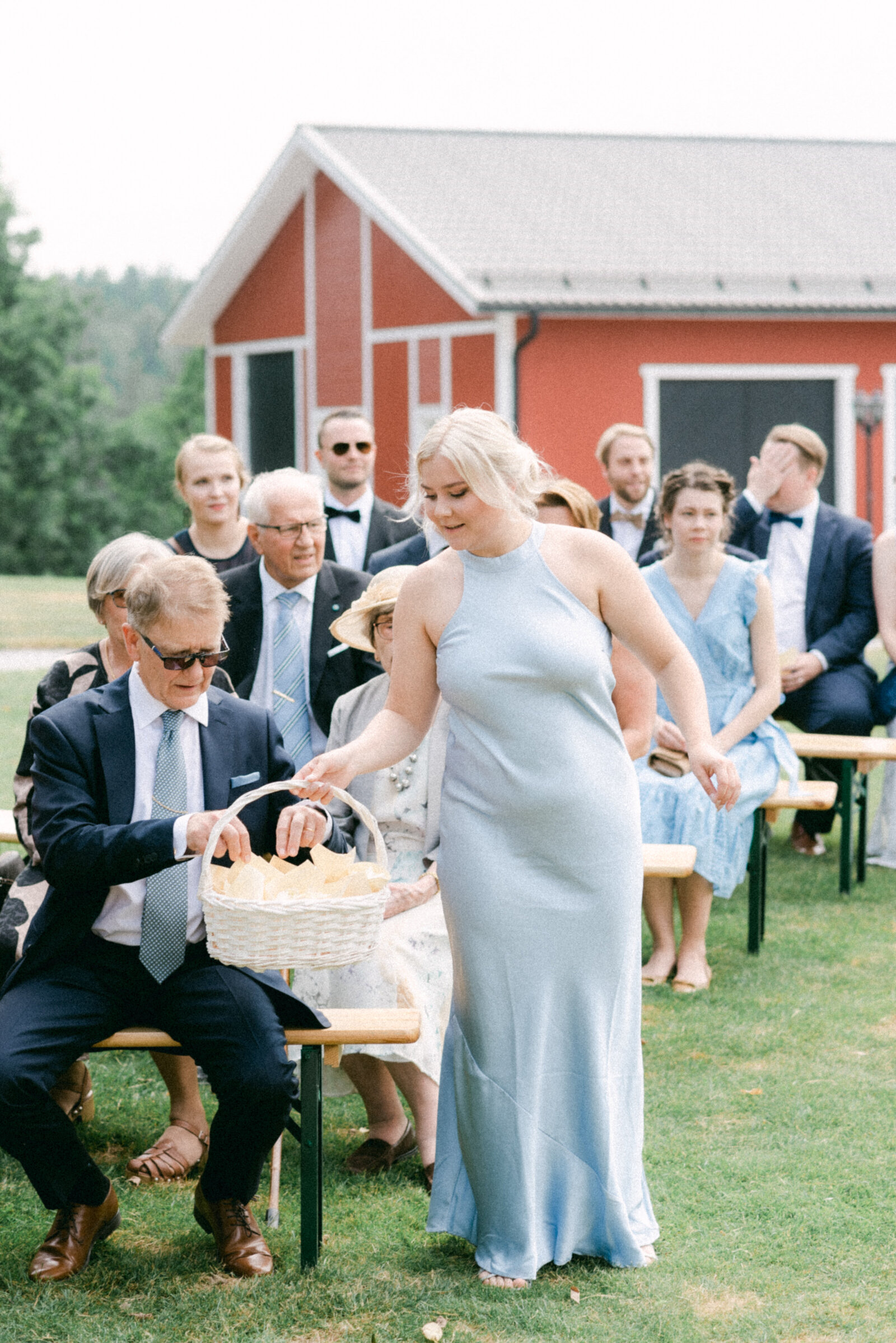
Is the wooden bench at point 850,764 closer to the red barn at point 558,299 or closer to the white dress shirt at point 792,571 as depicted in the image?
the white dress shirt at point 792,571

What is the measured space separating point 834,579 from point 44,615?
16.7 m

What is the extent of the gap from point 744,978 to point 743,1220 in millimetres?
2291

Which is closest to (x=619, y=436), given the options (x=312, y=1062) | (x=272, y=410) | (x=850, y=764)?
(x=850, y=764)

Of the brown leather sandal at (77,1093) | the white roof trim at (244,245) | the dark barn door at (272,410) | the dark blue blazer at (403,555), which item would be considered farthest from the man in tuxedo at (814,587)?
the dark barn door at (272,410)

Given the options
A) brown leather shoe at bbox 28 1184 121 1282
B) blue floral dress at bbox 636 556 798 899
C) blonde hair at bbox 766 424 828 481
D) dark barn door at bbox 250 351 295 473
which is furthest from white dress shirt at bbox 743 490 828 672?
dark barn door at bbox 250 351 295 473

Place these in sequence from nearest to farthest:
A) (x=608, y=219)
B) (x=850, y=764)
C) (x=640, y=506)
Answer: (x=850, y=764), (x=640, y=506), (x=608, y=219)

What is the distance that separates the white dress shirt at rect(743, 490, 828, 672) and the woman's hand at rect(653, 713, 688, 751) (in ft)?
5.91

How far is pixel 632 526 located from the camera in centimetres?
858

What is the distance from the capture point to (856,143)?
86.4 feet

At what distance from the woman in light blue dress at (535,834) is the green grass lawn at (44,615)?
13.8 m

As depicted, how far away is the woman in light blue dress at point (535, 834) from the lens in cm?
369

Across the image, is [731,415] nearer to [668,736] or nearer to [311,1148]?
[668,736]

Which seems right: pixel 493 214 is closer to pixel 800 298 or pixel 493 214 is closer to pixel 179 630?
pixel 800 298

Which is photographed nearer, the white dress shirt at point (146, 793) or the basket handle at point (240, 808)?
the basket handle at point (240, 808)
